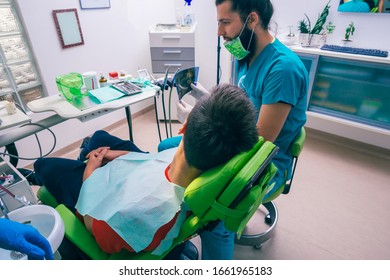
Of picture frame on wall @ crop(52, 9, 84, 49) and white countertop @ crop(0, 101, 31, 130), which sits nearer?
white countertop @ crop(0, 101, 31, 130)

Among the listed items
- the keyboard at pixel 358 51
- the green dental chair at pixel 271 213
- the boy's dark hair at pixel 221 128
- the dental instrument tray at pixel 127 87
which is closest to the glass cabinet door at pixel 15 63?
the dental instrument tray at pixel 127 87

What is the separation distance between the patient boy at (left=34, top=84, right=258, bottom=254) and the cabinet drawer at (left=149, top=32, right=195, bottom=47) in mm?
1580

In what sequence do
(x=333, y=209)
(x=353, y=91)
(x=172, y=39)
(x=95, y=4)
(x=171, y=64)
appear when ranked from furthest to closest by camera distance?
1. (x=171, y=64)
2. (x=172, y=39)
3. (x=95, y=4)
4. (x=353, y=91)
5. (x=333, y=209)

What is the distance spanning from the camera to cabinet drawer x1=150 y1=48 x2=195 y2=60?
7.85 feet

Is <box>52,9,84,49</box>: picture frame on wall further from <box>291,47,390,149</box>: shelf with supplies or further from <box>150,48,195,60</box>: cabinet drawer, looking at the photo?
<box>291,47,390,149</box>: shelf with supplies

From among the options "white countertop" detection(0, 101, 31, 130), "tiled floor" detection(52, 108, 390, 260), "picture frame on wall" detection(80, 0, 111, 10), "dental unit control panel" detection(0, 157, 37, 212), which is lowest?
"tiled floor" detection(52, 108, 390, 260)

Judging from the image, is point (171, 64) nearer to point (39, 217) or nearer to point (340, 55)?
point (340, 55)

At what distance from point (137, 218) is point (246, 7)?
0.97 m

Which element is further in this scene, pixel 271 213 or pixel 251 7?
pixel 271 213

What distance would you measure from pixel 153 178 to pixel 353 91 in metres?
1.94

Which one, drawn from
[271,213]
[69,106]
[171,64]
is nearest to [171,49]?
[171,64]

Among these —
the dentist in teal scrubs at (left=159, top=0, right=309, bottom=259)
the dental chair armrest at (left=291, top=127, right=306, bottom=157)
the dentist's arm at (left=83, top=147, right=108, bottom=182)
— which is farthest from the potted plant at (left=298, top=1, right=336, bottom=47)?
the dentist's arm at (left=83, top=147, right=108, bottom=182)

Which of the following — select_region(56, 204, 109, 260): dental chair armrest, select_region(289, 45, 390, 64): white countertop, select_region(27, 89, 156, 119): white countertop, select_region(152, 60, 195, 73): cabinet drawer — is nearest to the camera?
select_region(56, 204, 109, 260): dental chair armrest

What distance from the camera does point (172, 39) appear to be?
2.35 m
